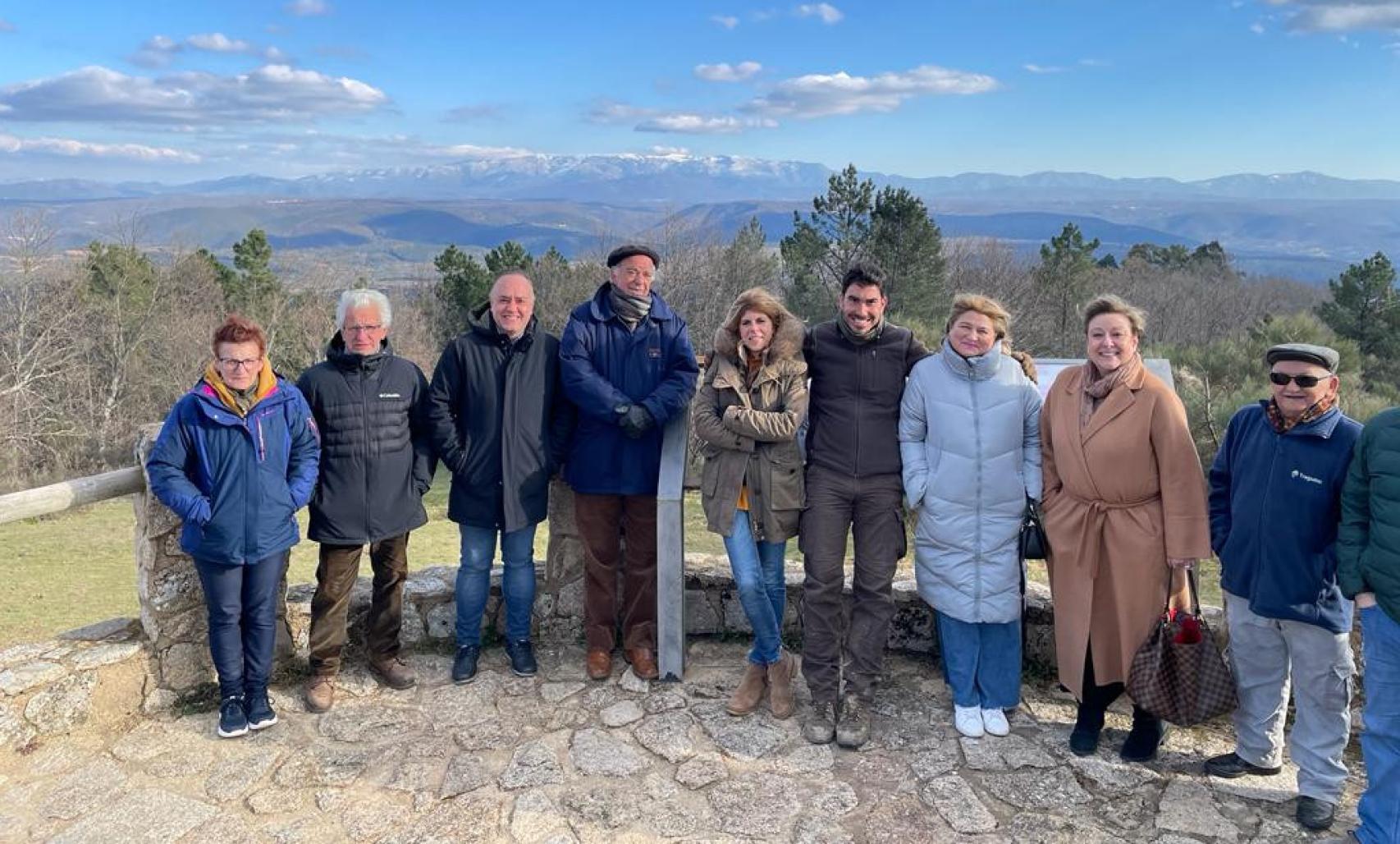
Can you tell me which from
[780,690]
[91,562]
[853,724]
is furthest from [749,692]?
[91,562]

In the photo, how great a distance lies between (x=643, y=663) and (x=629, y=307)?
67.7 inches

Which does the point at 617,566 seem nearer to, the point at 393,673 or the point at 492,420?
the point at 492,420

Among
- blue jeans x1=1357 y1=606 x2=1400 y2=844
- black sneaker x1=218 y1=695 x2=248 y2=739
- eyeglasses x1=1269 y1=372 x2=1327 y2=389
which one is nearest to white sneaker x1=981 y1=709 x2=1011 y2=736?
blue jeans x1=1357 y1=606 x2=1400 y2=844

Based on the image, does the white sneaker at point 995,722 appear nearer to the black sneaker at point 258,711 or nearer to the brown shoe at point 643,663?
the brown shoe at point 643,663

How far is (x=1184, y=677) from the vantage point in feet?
10.8

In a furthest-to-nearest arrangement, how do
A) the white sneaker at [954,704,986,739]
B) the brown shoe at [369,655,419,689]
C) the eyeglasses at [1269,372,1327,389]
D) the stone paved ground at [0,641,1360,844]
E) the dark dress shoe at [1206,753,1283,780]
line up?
the brown shoe at [369,655,419,689] < the white sneaker at [954,704,986,739] < the dark dress shoe at [1206,753,1283,780] < the stone paved ground at [0,641,1360,844] < the eyeglasses at [1269,372,1327,389]

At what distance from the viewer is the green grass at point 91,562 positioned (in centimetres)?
946

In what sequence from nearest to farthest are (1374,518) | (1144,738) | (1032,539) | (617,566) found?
(1374,518), (1144,738), (1032,539), (617,566)

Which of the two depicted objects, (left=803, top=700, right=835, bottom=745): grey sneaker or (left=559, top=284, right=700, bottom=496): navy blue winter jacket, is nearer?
(left=803, top=700, right=835, bottom=745): grey sneaker

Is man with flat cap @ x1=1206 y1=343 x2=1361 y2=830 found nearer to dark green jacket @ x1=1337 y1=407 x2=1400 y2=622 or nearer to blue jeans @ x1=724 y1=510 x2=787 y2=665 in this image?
dark green jacket @ x1=1337 y1=407 x2=1400 y2=622

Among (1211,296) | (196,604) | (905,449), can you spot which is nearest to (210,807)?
(196,604)

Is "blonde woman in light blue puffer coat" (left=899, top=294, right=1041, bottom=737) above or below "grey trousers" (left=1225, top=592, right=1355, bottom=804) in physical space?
above

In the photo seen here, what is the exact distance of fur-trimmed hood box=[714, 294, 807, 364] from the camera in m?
3.67

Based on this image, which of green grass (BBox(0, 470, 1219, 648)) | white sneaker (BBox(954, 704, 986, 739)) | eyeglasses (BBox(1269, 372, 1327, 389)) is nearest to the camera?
eyeglasses (BBox(1269, 372, 1327, 389))
